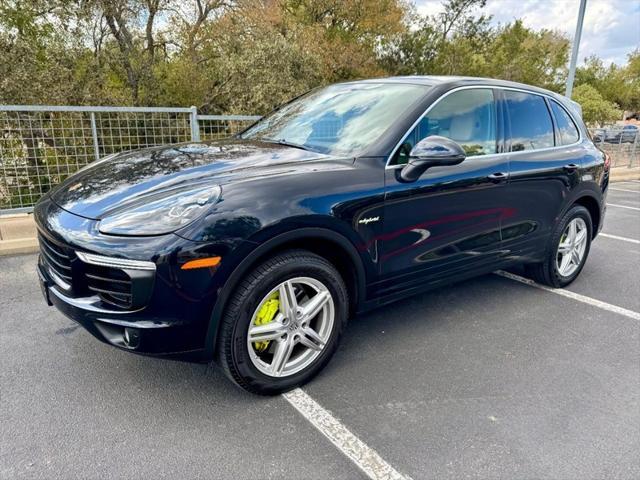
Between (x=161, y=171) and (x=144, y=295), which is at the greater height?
(x=161, y=171)

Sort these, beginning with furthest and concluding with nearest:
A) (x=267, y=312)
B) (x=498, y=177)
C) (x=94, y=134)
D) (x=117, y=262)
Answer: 1. (x=94, y=134)
2. (x=498, y=177)
3. (x=267, y=312)
4. (x=117, y=262)

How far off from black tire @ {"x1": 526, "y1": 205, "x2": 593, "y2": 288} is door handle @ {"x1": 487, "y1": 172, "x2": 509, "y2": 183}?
3.14 ft

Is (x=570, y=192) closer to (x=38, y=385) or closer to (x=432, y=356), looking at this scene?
(x=432, y=356)

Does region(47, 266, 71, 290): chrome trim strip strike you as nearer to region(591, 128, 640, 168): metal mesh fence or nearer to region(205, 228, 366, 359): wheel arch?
region(205, 228, 366, 359): wheel arch

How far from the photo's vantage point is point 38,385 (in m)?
2.58

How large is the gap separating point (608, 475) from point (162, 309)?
2.11 m

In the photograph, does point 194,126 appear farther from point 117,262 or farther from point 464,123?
point 117,262

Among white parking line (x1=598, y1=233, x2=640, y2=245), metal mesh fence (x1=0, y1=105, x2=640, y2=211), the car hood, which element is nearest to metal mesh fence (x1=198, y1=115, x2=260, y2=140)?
metal mesh fence (x1=0, y1=105, x2=640, y2=211)

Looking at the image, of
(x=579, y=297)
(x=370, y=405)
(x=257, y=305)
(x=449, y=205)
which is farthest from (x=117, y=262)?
(x=579, y=297)

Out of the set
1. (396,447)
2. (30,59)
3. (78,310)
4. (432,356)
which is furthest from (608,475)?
(30,59)

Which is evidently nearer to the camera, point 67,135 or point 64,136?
point 64,136

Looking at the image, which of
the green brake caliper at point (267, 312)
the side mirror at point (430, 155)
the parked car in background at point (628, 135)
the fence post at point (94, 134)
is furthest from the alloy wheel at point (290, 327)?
the parked car in background at point (628, 135)

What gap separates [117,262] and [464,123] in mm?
2401

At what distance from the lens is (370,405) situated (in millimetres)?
2502
